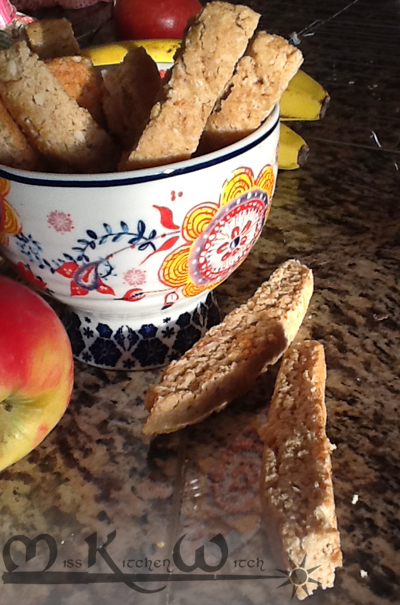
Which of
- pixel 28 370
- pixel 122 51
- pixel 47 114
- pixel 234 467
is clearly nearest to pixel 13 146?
pixel 47 114

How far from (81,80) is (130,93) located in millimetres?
36

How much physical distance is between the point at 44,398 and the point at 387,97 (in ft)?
2.65

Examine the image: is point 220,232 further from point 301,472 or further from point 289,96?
point 289,96

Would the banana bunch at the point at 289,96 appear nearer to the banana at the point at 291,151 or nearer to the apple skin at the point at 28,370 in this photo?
the banana at the point at 291,151

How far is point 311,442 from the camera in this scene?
1.36ft

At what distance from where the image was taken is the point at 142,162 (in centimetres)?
41

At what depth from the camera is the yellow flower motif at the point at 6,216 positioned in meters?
0.41

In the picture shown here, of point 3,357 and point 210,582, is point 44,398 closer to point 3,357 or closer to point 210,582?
point 3,357

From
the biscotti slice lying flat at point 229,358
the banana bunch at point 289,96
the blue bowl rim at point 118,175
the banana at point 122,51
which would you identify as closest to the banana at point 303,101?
the banana bunch at point 289,96

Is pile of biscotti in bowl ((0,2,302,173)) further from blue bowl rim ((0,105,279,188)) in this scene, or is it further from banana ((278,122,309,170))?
banana ((278,122,309,170))

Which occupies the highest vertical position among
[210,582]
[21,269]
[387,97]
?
[21,269]

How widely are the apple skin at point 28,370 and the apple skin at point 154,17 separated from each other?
60 cm

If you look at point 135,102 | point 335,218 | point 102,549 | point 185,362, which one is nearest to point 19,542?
point 102,549

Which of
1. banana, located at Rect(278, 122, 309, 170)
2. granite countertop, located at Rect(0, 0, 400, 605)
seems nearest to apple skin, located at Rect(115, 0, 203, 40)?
banana, located at Rect(278, 122, 309, 170)
